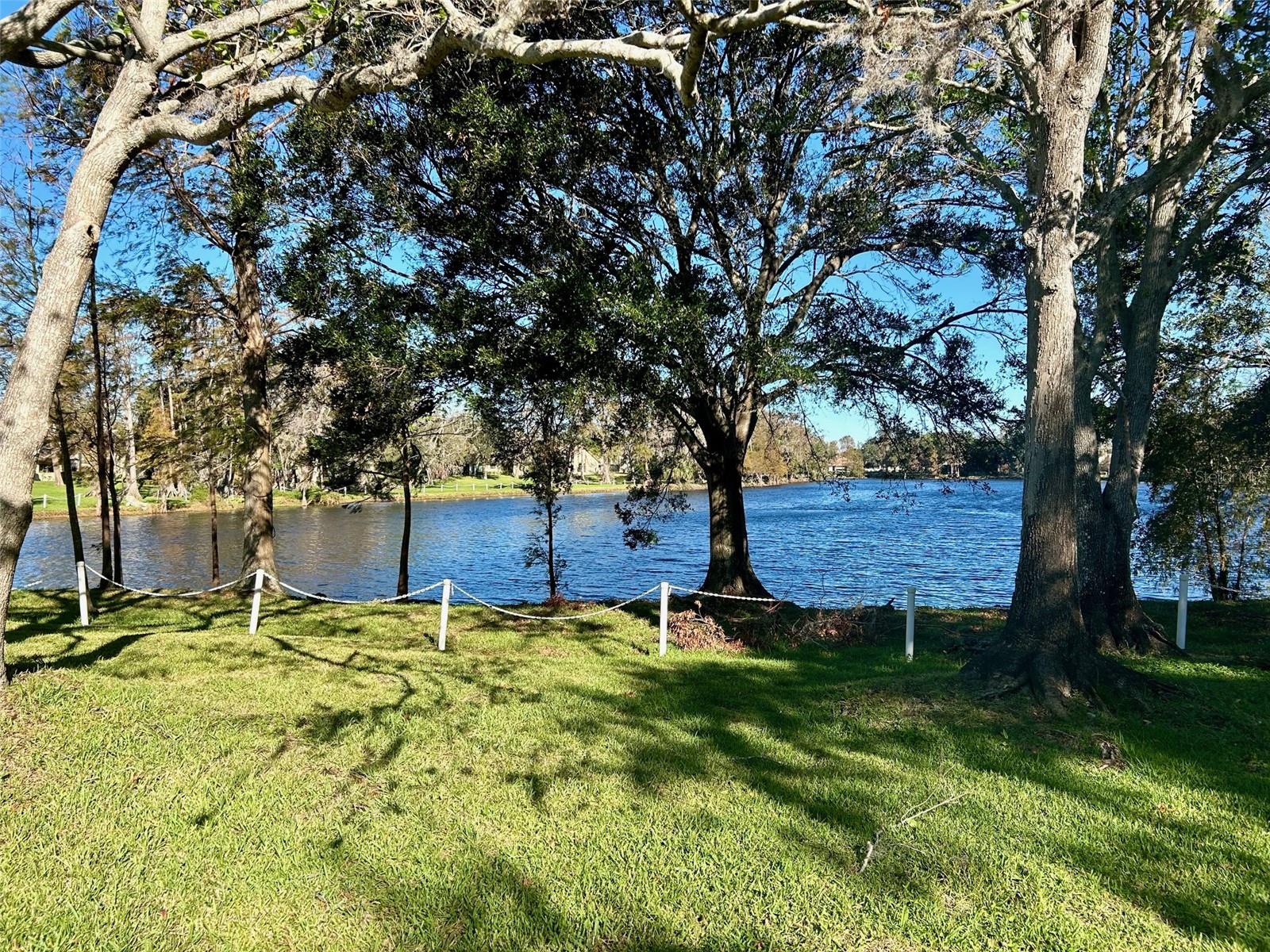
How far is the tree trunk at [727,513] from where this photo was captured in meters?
13.6

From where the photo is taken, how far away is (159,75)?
627cm

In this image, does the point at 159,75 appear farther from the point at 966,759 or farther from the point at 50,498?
the point at 50,498

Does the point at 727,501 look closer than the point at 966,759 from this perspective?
No

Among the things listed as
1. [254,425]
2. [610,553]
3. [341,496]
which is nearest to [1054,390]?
[254,425]

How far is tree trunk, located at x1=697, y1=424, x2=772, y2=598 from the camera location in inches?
534

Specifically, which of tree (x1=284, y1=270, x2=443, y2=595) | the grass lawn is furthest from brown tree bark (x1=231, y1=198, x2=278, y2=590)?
the grass lawn

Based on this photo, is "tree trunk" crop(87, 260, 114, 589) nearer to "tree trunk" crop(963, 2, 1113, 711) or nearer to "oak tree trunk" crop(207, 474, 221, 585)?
"oak tree trunk" crop(207, 474, 221, 585)

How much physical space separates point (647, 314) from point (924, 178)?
6.22 metres

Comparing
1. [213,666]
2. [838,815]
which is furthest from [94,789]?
[838,815]

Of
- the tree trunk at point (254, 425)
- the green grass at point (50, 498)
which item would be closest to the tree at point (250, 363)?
the tree trunk at point (254, 425)

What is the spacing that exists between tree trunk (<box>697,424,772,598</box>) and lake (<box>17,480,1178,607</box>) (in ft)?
6.79

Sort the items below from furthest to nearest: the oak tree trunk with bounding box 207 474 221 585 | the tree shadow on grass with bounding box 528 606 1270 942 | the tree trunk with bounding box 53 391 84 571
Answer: the oak tree trunk with bounding box 207 474 221 585 → the tree trunk with bounding box 53 391 84 571 → the tree shadow on grass with bounding box 528 606 1270 942

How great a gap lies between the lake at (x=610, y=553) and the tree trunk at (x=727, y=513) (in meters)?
2.07

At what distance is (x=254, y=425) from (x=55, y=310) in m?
9.20
